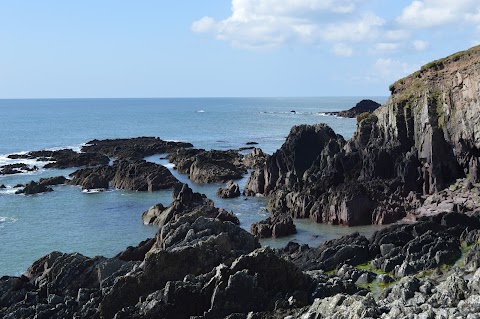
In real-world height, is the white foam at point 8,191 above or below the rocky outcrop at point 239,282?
below

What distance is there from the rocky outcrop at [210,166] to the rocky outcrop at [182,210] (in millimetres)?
23960

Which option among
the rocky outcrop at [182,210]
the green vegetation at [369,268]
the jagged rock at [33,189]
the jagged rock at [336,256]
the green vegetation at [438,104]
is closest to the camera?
the green vegetation at [369,268]

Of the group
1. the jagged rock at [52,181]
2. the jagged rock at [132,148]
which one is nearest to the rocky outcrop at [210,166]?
the jagged rock at [132,148]

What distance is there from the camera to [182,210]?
59438 mm

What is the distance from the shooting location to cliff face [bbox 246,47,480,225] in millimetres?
57312

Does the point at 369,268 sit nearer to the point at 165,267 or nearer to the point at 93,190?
the point at 165,267

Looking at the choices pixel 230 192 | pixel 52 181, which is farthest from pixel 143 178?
pixel 230 192

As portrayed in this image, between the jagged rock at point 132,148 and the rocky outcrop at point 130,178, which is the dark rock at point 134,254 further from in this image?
the jagged rock at point 132,148

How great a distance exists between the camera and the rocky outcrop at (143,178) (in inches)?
3260

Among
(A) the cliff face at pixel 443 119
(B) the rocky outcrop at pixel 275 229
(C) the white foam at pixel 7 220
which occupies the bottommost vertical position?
(C) the white foam at pixel 7 220

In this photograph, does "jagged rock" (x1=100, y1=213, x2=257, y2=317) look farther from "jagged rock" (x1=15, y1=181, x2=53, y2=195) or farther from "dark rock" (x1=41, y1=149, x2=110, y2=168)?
"dark rock" (x1=41, y1=149, x2=110, y2=168)

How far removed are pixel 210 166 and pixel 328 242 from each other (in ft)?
169

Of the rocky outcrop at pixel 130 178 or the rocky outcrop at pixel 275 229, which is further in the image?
the rocky outcrop at pixel 130 178

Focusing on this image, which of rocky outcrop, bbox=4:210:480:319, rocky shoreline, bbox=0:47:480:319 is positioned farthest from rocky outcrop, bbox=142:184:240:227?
rocky outcrop, bbox=4:210:480:319
